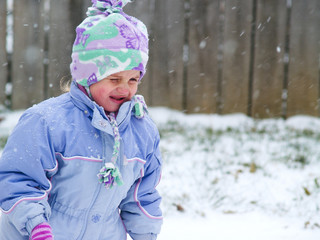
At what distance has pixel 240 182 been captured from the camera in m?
3.07

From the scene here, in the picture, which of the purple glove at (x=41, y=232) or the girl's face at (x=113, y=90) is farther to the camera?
the girl's face at (x=113, y=90)

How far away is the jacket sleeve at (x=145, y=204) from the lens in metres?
1.77

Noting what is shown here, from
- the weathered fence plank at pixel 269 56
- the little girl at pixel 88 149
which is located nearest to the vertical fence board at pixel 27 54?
the weathered fence plank at pixel 269 56

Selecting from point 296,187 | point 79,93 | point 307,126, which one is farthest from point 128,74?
point 307,126

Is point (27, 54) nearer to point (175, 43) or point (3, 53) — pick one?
point (3, 53)

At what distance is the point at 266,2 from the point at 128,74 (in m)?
3.95

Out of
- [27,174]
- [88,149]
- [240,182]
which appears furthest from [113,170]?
[240,182]

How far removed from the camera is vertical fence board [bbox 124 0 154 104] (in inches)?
200

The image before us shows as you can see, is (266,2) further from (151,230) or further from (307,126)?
(151,230)

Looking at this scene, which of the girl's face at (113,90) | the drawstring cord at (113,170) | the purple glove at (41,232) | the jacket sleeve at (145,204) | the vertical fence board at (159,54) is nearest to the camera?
the purple glove at (41,232)

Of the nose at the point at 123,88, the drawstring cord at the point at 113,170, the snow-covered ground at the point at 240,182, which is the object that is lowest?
the snow-covered ground at the point at 240,182

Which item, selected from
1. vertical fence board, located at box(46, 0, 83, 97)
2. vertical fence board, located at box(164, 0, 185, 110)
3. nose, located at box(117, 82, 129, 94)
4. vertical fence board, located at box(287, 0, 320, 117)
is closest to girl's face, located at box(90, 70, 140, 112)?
nose, located at box(117, 82, 129, 94)

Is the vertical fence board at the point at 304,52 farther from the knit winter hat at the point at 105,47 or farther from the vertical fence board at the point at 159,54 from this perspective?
the knit winter hat at the point at 105,47

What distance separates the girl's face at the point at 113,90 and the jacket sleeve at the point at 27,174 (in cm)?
25
